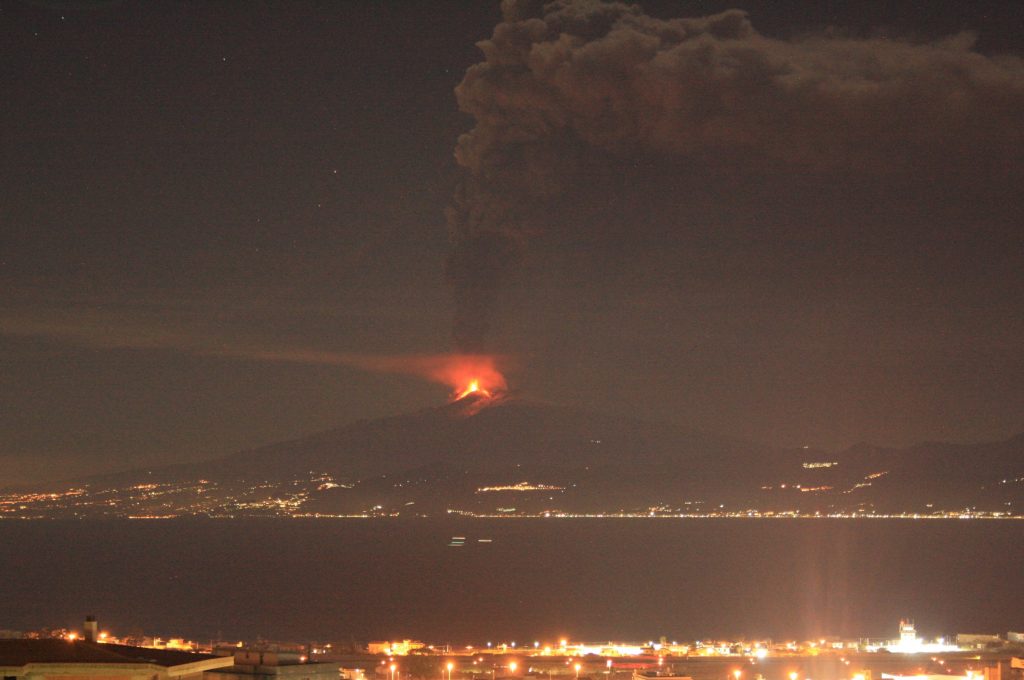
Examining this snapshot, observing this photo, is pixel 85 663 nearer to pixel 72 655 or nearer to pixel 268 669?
pixel 72 655

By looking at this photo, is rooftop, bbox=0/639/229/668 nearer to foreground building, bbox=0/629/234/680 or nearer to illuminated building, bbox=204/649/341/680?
foreground building, bbox=0/629/234/680

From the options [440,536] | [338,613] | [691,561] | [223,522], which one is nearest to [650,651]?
[338,613]

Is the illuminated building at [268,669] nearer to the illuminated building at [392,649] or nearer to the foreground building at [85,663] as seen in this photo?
the foreground building at [85,663]

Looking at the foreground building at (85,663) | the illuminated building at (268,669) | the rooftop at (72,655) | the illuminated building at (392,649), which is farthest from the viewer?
the illuminated building at (392,649)

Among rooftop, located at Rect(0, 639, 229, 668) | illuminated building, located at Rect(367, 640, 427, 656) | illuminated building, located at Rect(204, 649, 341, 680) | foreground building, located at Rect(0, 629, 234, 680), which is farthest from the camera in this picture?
illuminated building, located at Rect(367, 640, 427, 656)

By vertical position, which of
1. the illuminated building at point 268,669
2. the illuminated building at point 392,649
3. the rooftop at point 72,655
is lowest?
the illuminated building at point 268,669

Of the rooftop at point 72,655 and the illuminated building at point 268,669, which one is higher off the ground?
the rooftop at point 72,655

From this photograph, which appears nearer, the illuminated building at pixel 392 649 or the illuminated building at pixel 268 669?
the illuminated building at pixel 268 669

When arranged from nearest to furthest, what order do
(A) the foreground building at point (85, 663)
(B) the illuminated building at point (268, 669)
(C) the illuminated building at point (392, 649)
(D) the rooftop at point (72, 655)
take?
(A) the foreground building at point (85, 663) < (D) the rooftop at point (72, 655) < (B) the illuminated building at point (268, 669) < (C) the illuminated building at point (392, 649)

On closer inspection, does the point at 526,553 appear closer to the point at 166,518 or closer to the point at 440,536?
the point at 440,536

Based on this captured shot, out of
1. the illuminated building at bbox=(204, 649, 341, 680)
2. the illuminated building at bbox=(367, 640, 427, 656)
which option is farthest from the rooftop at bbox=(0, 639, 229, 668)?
the illuminated building at bbox=(367, 640, 427, 656)

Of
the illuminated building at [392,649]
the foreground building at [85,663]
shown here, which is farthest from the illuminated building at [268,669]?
the illuminated building at [392,649]

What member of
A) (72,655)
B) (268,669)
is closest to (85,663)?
(72,655)

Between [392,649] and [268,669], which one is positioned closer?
[268,669]
